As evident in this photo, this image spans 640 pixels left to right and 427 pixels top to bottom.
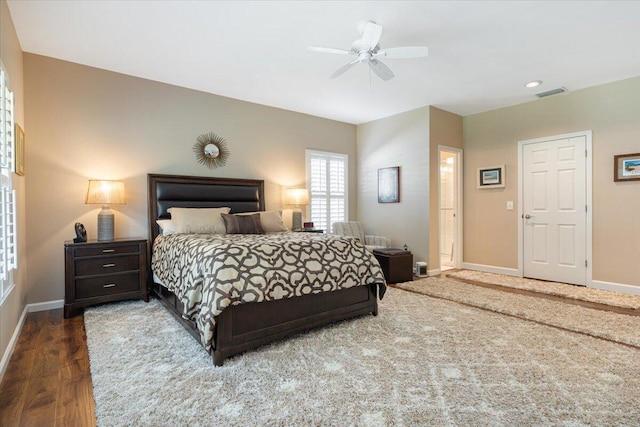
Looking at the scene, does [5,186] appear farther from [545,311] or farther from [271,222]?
[545,311]

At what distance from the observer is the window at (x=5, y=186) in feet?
7.07

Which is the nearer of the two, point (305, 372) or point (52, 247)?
point (305, 372)

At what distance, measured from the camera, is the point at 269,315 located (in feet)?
8.41

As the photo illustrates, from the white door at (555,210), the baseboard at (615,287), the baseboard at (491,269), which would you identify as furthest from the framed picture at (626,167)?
the baseboard at (491,269)

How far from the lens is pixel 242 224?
404 centimetres

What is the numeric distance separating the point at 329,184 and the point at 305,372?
4269 millimetres

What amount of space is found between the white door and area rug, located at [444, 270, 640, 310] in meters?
0.25

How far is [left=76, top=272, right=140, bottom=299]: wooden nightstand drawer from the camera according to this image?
11.2 feet

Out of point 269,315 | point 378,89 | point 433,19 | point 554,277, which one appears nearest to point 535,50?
point 433,19

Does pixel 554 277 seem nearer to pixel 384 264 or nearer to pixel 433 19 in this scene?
pixel 384 264

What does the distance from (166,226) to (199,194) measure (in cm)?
70

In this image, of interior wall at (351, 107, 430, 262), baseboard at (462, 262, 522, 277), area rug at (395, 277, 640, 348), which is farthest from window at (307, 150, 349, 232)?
baseboard at (462, 262, 522, 277)

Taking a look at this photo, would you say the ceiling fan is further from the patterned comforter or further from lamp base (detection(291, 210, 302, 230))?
lamp base (detection(291, 210, 302, 230))

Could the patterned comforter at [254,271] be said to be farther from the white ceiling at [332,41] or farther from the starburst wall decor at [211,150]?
the white ceiling at [332,41]
